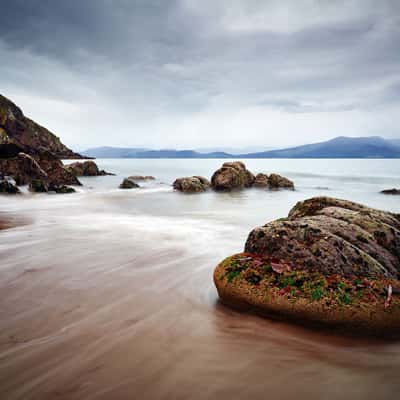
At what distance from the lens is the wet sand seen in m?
2.51

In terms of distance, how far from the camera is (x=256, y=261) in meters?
4.10

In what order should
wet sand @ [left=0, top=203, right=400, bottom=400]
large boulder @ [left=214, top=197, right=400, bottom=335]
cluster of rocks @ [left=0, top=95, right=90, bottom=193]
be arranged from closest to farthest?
wet sand @ [left=0, top=203, right=400, bottom=400] < large boulder @ [left=214, top=197, right=400, bottom=335] < cluster of rocks @ [left=0, top=95, right=90, bottom=193]

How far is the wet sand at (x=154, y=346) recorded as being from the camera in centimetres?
251

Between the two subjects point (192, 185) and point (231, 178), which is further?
point (231, 178)

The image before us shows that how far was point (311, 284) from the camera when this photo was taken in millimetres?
3537

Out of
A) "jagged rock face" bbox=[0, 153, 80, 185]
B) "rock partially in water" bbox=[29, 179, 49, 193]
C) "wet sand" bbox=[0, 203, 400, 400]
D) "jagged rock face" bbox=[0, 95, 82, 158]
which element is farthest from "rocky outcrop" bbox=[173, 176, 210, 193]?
"jagged rock face" bbox=[0, 95, 82, 158]

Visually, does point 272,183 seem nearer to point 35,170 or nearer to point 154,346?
point 35,170

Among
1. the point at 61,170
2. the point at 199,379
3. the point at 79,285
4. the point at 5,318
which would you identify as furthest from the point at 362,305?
the point at 61,170

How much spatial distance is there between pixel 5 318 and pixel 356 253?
15.2ft

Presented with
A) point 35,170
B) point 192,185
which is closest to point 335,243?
point 192,185

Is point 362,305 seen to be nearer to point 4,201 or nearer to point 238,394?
point 238,394

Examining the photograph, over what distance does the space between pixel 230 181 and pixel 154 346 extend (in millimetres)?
21089

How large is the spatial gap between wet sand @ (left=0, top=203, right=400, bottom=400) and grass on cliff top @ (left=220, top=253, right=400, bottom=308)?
40cm

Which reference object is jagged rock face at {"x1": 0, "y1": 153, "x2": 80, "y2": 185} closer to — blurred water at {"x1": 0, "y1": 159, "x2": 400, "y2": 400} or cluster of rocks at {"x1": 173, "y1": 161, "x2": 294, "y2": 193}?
cluster of rocks at {"x1": 173, "y1": 161, "x2": 294, "y2": 193}
